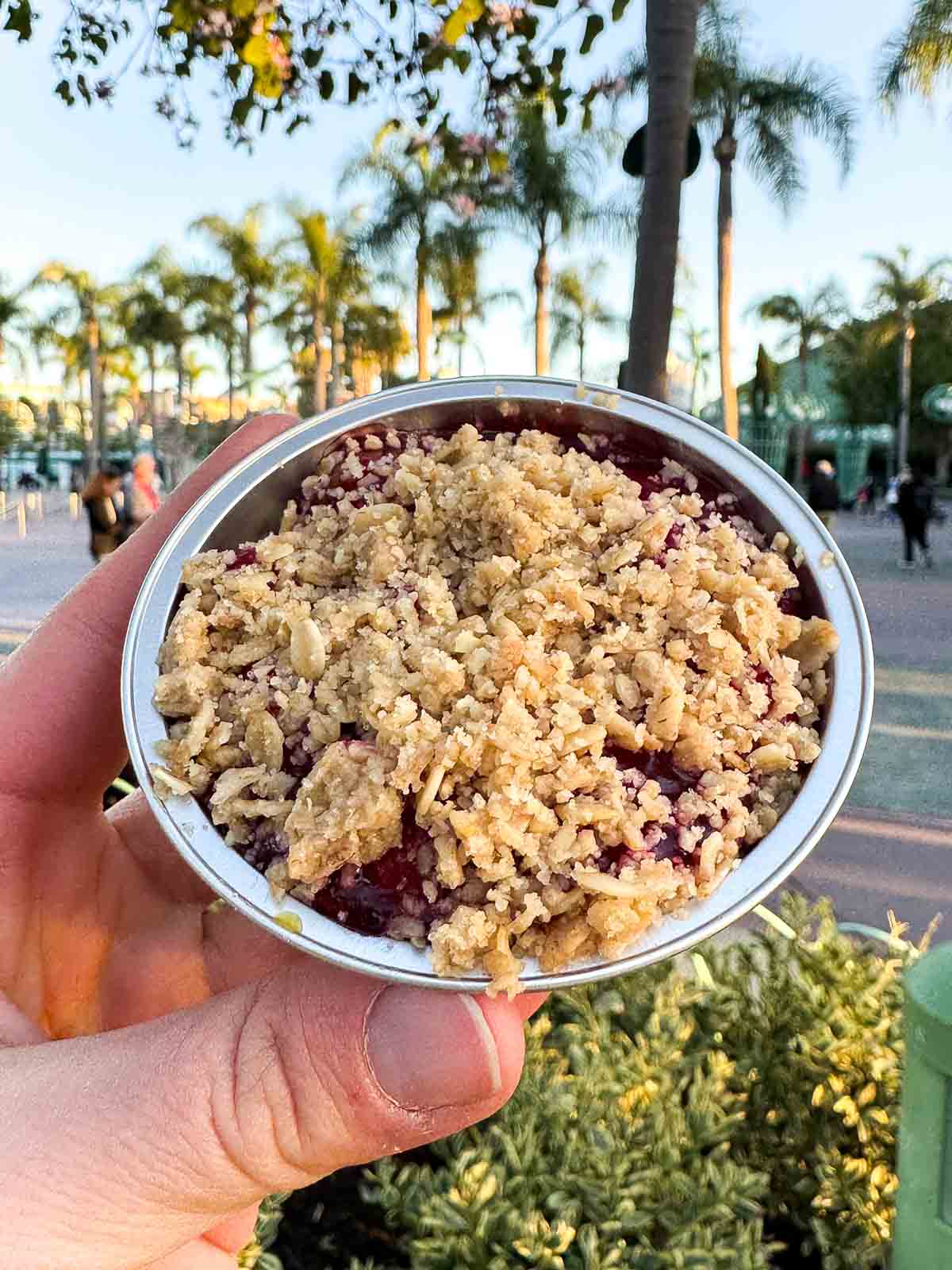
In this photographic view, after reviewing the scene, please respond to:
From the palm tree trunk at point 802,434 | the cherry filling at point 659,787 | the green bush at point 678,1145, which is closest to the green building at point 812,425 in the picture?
the palm tree trunk at point 802,434

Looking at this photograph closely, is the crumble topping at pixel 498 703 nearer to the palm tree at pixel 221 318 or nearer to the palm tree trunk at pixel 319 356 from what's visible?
the palm tree trunk at pixel 319 356

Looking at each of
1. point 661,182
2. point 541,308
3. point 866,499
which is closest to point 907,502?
point 541,308

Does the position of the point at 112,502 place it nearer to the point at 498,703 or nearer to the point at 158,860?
the point at 158,860

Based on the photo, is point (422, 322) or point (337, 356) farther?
point (337, 356)

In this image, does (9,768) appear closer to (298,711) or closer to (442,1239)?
(298,711)

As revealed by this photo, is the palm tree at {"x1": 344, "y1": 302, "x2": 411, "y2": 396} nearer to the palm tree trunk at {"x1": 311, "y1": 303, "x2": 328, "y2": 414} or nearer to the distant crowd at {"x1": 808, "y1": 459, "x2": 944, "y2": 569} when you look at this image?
the palm tree trunk at {"x1": 311, "y1": 303, "x2": 328, "y2": 414}

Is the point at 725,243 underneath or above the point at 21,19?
above
